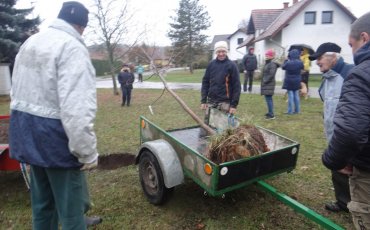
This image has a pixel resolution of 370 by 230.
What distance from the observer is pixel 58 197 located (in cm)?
226

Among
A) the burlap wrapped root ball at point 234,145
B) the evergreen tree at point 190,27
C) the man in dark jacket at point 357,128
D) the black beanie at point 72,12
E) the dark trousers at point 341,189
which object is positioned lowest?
the dark trousers at point 341,189

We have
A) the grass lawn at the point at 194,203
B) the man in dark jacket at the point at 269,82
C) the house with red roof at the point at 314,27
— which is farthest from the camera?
the house with red roof at the point at 314,27

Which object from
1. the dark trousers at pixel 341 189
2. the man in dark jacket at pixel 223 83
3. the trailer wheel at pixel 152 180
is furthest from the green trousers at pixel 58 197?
the man in dark jacket at pixel 223 83

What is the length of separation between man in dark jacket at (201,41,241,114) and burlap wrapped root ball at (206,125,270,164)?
2033mm

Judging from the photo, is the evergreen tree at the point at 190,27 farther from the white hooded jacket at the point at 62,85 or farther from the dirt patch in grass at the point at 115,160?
the white hooded jacket at the point at 62,85

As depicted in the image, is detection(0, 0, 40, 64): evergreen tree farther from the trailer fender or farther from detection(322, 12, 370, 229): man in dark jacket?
detection(322, 12, 370, 229): man in dark jacket

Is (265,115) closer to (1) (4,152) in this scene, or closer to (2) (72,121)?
(1) (4,152)

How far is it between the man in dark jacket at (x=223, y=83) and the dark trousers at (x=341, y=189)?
2161 millimetres

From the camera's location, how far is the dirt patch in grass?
5.30m

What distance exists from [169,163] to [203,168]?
530 mm

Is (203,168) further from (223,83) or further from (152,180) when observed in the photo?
(223,83)

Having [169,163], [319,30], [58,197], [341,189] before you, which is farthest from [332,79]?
[319,30]

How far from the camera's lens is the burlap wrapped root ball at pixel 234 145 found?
2980mm

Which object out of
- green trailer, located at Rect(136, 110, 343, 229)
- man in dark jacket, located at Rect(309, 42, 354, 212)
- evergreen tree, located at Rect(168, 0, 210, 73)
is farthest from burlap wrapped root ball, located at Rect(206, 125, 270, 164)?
evergreen tree, located at Rect(168, 0, 210, 73)
